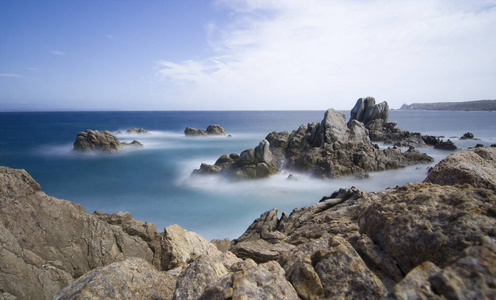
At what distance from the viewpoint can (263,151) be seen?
29844mm

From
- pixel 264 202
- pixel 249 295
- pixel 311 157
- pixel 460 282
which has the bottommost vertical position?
pixel 264 202

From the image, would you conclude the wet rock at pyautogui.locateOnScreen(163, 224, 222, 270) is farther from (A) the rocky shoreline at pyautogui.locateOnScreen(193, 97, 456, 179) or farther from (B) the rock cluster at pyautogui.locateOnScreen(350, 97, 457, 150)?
(B) the rock cluster at pyautogui.locateOnScreen(350, 97, 457, 150)

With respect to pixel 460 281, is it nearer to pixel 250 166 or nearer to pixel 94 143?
pixel 250 166

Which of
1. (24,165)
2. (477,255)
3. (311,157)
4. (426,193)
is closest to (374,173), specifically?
(311,157)

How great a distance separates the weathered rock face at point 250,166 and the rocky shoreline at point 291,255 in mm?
19998

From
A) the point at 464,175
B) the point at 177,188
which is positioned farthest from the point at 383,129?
the point at 464,175

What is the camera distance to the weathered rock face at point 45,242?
6.27m

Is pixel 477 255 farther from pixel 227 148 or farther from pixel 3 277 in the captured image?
pixel 227 148

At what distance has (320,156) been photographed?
31.4 metres

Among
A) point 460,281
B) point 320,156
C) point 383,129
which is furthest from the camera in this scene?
point 383,129

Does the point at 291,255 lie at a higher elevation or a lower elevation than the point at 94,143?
higher

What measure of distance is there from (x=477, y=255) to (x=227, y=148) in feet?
165

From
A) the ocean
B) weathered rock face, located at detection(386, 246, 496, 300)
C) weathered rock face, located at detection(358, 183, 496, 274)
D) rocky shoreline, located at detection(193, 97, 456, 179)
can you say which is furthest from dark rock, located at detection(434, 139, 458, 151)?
weathered rock face, located at detection(386, 246, 496, 300)

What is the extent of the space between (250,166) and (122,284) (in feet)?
81.1
